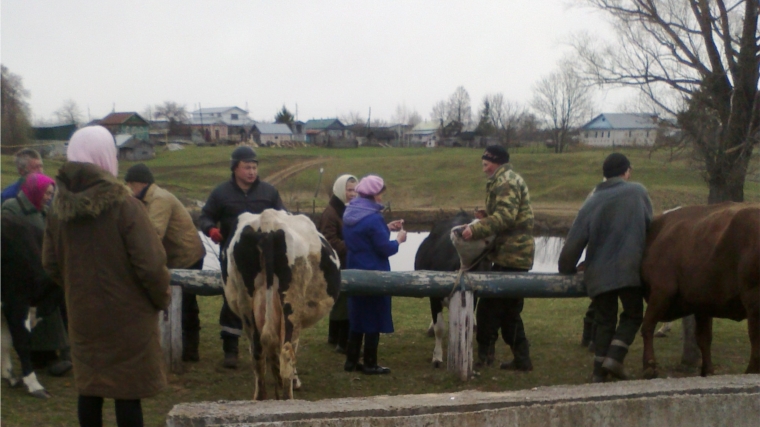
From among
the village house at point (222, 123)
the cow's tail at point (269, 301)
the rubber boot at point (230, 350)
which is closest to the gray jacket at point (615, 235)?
the cow's tail at point (269, 301)

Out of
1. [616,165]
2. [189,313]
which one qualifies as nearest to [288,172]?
[189,313]

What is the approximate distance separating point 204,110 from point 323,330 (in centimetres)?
10750

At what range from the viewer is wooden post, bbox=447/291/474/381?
18.6 feet

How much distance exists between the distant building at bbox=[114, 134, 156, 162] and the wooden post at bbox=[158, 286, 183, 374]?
44.2 meters

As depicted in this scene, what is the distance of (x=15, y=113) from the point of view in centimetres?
2516

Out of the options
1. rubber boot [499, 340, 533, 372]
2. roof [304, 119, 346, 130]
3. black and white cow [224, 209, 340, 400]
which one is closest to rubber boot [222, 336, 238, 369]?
black and white cow [224, 209, 340, 400]

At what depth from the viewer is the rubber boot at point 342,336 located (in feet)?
22.5

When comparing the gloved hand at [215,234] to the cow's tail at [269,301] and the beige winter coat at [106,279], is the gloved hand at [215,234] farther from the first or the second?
the beige winter coat at [106,279]

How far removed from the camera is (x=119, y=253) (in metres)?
3.54

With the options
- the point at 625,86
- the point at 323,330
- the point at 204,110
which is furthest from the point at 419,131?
the point at 323,330

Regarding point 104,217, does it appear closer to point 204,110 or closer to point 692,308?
point 692,308

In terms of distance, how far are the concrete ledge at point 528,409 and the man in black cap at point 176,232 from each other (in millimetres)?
2619

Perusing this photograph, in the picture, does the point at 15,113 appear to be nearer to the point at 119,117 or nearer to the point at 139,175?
the point at 139,175

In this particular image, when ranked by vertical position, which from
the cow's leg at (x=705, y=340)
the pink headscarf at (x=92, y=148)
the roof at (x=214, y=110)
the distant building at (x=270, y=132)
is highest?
the roof at (x=214, y=110)
